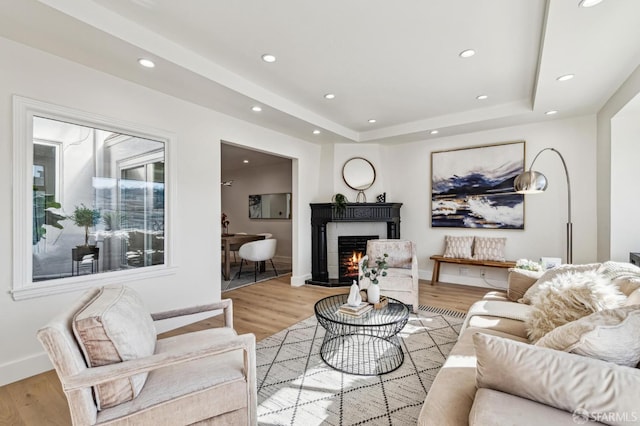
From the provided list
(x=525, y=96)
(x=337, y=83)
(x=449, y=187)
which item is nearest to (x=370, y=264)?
(x=449, y=187)

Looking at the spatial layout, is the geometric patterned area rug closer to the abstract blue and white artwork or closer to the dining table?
the abstract blue and white artwork

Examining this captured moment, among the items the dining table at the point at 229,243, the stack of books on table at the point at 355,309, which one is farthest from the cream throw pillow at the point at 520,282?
the dining table at the point at 229,243

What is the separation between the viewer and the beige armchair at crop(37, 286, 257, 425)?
3.76 ft

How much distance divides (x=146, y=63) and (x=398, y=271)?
11.4 feet

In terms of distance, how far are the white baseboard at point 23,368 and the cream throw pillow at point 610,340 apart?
340cm

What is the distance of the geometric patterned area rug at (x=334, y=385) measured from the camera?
1.77 meters

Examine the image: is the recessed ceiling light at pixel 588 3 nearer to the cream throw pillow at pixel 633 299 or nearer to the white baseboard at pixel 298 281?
the cream throw pillow at pixel 633 299

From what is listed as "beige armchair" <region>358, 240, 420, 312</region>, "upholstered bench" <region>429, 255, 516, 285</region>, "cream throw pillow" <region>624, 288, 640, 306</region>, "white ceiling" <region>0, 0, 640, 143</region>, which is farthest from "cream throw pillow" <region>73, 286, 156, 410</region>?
"upholstered bench" <region>429, 255, 516, 285</region>

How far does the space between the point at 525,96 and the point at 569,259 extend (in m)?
2.14

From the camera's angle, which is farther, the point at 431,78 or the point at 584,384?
the point at 431,78

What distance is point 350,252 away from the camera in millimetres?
5207

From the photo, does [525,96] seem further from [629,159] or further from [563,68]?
[629,159]

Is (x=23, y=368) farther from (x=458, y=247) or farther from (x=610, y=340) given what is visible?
(x=458, y=247)

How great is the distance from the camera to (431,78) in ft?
10.3
